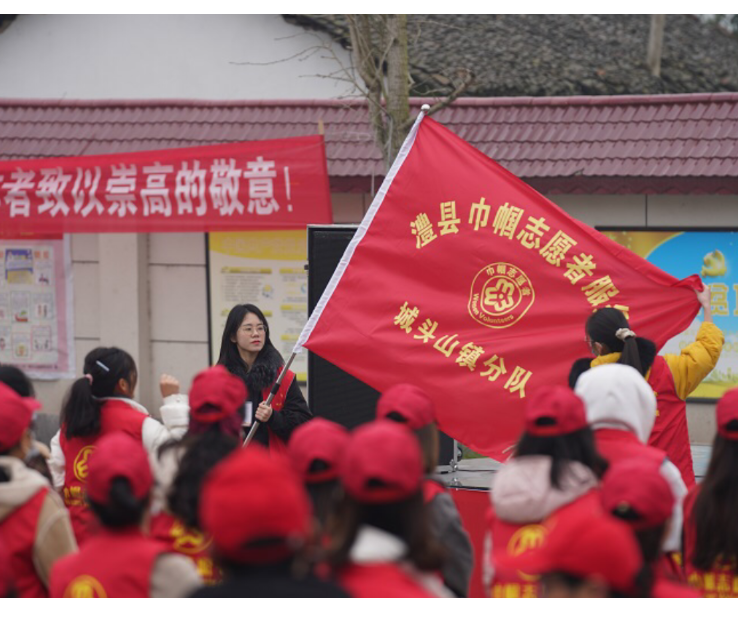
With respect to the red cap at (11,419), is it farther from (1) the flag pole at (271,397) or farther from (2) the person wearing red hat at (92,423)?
(1) the flag pole at (271,397)

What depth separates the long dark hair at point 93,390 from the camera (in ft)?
16.0

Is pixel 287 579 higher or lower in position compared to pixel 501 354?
lower

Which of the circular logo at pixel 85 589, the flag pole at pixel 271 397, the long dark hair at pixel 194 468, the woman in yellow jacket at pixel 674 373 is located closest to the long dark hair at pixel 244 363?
the flag pole at pixel 271 397

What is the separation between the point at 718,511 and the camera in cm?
374

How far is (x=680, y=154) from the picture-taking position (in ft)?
32.4

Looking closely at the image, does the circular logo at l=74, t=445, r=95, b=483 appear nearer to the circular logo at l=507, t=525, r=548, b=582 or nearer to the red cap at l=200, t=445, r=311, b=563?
the circular logo at l=507, t=525, r=548, b=582

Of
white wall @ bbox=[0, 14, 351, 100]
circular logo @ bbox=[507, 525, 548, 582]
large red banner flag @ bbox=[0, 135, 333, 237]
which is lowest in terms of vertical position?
circular logo @ bbox=[507, 525, 548, 582]

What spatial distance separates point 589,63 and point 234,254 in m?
12.2

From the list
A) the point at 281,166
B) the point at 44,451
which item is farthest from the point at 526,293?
the point at 281,166

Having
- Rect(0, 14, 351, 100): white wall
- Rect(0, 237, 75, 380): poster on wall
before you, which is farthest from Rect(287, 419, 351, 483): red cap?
Rect(0, 14, 351, 100): white wall

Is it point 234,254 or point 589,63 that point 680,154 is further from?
point 589,63

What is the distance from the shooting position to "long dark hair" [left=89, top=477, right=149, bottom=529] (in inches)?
128

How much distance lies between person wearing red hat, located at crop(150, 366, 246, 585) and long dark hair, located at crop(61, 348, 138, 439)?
0.60 meters
